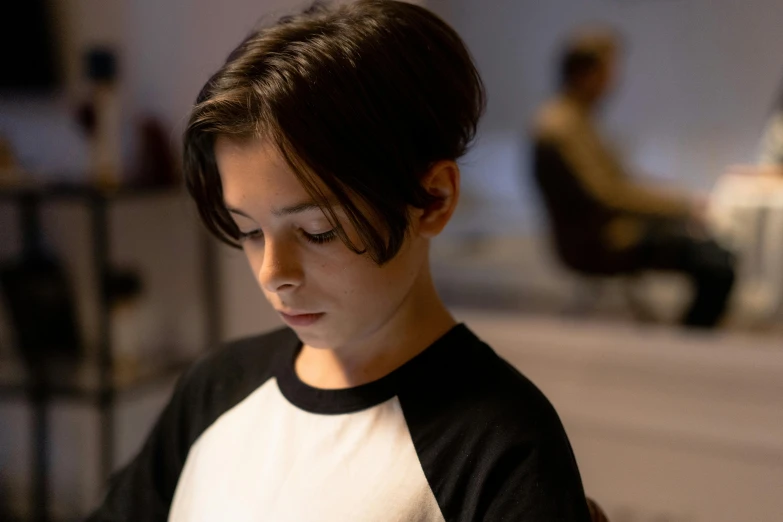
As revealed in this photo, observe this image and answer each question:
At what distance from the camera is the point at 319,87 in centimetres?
50

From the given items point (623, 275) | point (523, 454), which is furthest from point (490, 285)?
point (523, 454)

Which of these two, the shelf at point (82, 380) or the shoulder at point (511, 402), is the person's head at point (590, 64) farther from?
the shoulder at point (511, 402)

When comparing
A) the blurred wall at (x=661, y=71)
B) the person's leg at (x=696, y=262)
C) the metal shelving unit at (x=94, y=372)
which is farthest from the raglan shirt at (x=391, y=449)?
the blurred wall at (x=661, y=71)

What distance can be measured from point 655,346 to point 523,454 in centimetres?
133

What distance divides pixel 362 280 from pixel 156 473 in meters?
0.33

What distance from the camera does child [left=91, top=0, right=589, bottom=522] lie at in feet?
1.64

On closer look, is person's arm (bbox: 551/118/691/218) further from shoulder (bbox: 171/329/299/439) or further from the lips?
the lips

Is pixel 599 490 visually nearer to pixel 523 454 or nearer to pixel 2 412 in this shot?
pixel 523 454

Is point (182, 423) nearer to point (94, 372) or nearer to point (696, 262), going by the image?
point (94, 372)

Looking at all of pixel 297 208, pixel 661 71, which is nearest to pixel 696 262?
pixel 661 71

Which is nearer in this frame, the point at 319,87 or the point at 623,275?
the point at 319,87

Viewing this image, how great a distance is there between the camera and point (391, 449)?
0.56 m

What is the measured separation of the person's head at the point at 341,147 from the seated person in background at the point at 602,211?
1630 millimetres

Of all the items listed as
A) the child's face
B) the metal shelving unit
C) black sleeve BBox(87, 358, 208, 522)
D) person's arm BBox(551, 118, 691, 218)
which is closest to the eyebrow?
the child's face
